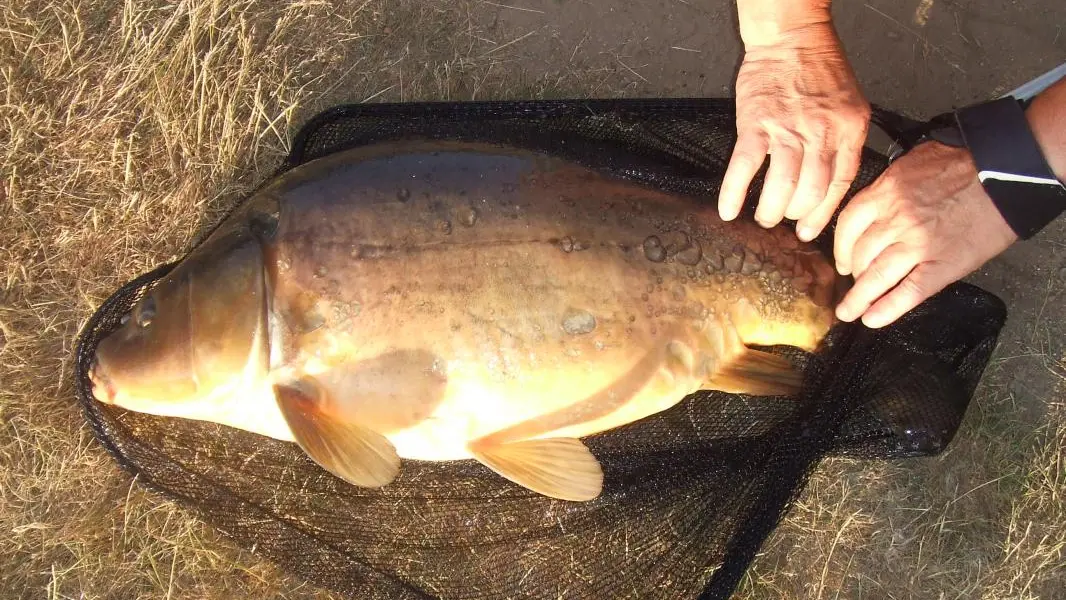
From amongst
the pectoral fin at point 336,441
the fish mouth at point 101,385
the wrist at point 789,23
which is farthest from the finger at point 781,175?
the fish mouth at point 101,385

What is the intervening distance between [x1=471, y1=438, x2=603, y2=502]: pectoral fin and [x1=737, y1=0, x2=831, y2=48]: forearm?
3.62 feet

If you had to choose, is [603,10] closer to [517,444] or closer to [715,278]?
[715,278]

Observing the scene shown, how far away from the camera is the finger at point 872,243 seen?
170cm

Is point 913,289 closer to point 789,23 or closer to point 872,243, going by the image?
point 872,243

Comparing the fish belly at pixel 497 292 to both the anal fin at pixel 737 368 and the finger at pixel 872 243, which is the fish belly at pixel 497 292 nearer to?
the anal fin at pixel 737 368

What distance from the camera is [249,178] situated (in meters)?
2.21

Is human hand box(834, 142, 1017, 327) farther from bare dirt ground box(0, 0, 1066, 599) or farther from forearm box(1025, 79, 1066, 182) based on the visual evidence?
bare dirt ground box(0, 0, 1066, 599)

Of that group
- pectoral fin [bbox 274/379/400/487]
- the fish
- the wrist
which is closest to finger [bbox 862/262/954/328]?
the fish

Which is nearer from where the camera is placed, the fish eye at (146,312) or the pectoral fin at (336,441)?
the pectoral fin at (336,441)

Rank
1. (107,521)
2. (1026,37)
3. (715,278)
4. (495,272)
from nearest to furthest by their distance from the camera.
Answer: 1. (495,272)
2. (715,278)
3. (107,521)
4. (1026,37)

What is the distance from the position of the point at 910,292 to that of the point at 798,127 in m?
0.47

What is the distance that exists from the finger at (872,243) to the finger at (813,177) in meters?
0.16

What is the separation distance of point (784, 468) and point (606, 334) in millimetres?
608

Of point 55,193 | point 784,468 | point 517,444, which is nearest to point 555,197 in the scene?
point 517,444
